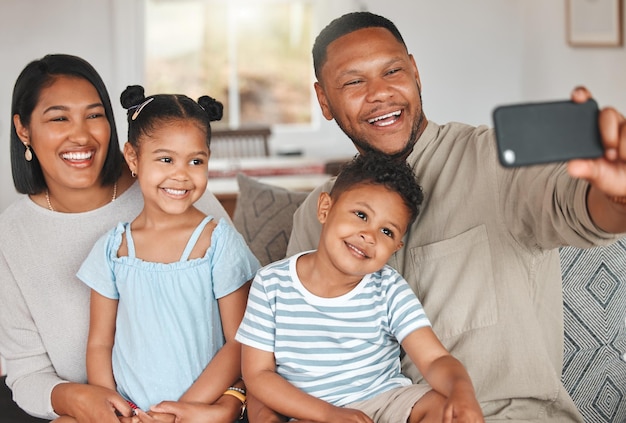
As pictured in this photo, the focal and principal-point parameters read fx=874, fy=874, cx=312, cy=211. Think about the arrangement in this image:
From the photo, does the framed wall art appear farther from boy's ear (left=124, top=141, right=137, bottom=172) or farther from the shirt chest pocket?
boy's ear (left=124, top=141, right=137, bottom=172)

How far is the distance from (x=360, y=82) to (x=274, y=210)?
0.65 meters

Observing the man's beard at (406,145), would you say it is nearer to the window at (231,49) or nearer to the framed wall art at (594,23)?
the framed wall art at (594,23)

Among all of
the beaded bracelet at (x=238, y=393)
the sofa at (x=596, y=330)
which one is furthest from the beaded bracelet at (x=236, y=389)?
the sofa at (x=596, y=330)

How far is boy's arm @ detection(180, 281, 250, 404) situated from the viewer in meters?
1.87

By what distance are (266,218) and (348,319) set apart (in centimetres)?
85

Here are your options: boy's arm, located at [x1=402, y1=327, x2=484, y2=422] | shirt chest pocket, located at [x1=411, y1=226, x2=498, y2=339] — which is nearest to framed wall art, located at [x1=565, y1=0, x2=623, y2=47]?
Result: shirt chest pocket, located at [x1=411, y1=226, x2=498, y2=339]

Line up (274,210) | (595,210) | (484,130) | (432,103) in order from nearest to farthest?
(595,210) → (484,130) → (274,210) → (432,103)

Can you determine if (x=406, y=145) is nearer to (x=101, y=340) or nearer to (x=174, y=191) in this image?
(x=174, y=191)

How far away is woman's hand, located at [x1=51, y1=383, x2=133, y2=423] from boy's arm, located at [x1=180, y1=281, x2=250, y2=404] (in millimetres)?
139

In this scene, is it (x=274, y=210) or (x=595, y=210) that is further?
(x=274, y=210)

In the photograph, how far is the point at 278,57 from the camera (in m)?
6.18

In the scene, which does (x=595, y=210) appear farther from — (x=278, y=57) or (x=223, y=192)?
(x=278, y=57)

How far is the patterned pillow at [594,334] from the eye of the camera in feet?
6.66

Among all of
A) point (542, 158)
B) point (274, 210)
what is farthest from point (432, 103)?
point (542, 158)
